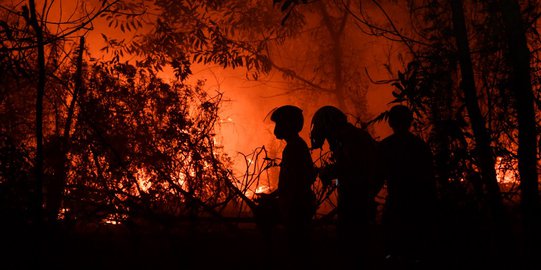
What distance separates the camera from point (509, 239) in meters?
3.37

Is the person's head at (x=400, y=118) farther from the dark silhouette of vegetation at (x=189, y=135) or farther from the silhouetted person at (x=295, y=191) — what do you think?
the silhouetted person at (x=295, y=191)

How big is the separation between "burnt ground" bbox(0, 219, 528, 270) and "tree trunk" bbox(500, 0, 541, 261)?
725 millimetres

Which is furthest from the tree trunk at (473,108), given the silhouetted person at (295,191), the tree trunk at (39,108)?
the tree trunk at (39,108)

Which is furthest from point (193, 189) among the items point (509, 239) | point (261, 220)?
point (509, 239)

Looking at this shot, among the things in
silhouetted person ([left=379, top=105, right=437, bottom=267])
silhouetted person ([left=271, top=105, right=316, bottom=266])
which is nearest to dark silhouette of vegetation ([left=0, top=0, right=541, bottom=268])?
silhouetted person ([left=379, top=105, right=437, bottom=267])

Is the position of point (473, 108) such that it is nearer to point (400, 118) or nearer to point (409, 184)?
point (400, 118)

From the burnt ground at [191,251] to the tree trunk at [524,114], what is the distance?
0.73m

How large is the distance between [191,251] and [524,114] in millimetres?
3801

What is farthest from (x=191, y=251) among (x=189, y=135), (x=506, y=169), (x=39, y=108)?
(x=506, y=169)

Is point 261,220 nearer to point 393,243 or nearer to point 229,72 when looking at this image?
point 393,243

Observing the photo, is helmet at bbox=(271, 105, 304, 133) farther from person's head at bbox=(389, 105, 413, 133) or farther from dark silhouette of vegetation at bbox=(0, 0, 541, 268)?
person's head at bbox=(389, 105, 413, 133)

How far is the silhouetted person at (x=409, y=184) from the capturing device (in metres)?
4.10

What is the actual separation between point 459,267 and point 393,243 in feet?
2.17

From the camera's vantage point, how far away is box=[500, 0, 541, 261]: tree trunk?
9.48 ft
